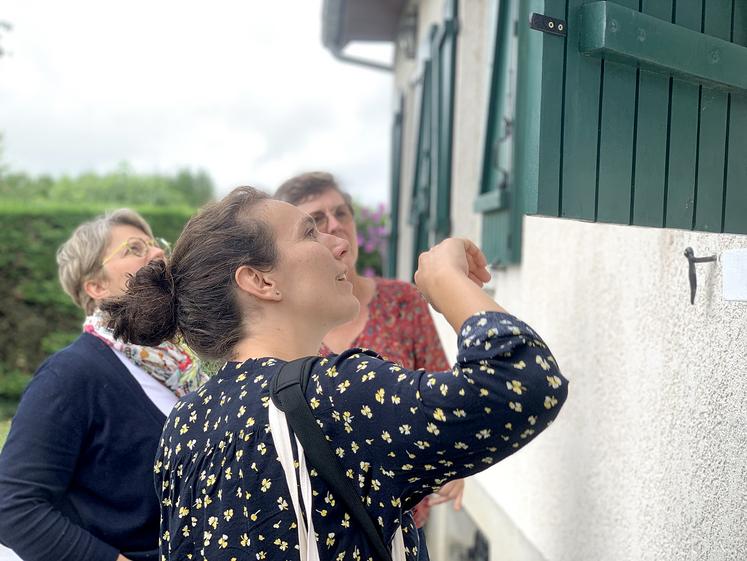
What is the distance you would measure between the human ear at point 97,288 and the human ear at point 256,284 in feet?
3.45

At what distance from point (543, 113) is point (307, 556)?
809 mm

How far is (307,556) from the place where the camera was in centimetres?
131

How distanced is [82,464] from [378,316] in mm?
1070

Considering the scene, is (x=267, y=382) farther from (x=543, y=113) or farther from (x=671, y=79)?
(x=671, y=79)

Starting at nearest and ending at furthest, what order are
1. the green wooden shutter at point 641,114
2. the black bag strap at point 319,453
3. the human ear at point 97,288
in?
the black bag strap at point 319,453, the green wooden shutter at point 641,114, the human ear at point 97,288

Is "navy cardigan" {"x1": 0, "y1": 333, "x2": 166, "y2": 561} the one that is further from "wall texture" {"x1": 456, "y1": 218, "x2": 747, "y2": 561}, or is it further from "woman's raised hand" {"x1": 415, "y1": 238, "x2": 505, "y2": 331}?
"wall texture" {"x1": 456, "y1": 218, "x2": 747, "y2": 561}

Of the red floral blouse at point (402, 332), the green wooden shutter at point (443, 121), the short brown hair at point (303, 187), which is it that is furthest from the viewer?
the green wooden shutter at point (443, 121)

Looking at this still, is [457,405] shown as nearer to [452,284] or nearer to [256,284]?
[452,284]

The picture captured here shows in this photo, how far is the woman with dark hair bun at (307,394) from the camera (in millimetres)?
1199

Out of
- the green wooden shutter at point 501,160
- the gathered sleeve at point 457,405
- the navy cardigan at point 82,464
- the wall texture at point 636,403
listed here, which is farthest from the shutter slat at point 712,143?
the green wooden shutter at point 501,160

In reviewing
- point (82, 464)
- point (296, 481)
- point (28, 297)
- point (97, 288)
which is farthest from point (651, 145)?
point (28, 297)

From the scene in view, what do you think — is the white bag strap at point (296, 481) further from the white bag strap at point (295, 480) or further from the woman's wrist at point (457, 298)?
the woman's wrist at point (457, 298)

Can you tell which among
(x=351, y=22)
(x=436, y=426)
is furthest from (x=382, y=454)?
(x=351, y=22)

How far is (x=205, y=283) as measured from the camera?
160 cm
